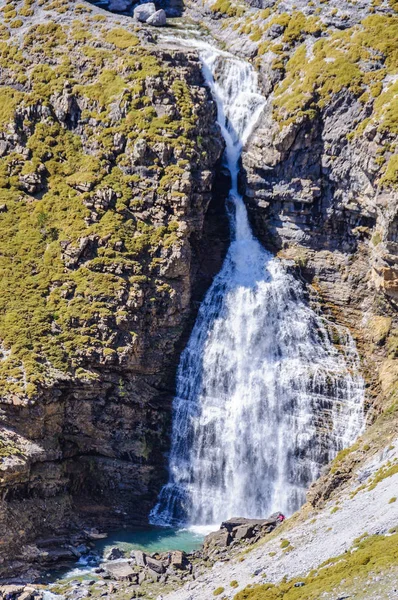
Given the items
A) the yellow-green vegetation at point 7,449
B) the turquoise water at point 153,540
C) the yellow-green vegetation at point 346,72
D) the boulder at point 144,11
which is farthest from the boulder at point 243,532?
the boulder at point 144,11

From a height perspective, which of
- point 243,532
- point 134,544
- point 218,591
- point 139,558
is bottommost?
point 218,591

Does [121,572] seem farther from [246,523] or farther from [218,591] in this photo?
[218,591]

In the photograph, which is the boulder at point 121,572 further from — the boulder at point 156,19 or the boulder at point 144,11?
the boulder at point 144,11

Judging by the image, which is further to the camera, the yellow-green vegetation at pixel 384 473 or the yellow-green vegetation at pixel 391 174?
the yellow-green vegetation at pixel 391 174

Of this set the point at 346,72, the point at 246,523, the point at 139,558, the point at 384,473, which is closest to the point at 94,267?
the point at 246,523

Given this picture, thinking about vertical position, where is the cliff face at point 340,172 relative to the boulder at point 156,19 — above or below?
below

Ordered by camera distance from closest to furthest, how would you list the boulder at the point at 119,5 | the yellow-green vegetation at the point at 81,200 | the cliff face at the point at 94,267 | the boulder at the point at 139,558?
the boulder at the point at 139,558 < the cliff face at the point at 94,267 < the yellow-green vegetation at the point at 81,200 < the boulder at the point at 119,5

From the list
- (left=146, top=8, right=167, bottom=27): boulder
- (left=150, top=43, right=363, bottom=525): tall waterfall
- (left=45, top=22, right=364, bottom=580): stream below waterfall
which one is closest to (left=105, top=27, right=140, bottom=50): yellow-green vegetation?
(left=146, top=8, right=167, bottom=27): boulder

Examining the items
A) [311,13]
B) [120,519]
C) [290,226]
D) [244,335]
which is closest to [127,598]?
[120,519]
